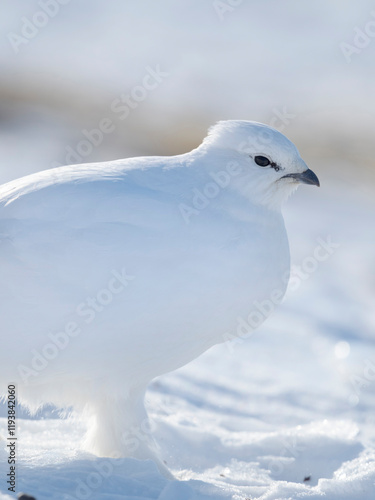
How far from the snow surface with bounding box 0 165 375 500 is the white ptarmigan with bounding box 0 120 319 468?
1.16 feet

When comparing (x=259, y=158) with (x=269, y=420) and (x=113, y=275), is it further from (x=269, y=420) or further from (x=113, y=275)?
(x=269, y=420)

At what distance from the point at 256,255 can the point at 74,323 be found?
746 mm

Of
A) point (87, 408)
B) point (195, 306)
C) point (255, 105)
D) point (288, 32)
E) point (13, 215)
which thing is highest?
point (288, 32)

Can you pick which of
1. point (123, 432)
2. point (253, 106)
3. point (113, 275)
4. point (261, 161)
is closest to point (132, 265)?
point (113, 275)

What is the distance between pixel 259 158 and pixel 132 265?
2.53 feet

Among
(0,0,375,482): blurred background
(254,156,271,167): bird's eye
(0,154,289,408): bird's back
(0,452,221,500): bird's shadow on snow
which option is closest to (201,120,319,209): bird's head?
(254,156,271,167): bird's eye

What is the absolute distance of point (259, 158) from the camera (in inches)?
122

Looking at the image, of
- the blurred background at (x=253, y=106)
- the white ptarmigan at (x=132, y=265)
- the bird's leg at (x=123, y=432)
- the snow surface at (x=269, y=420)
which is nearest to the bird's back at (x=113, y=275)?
the white ptarmigan at (x=132, y=265)

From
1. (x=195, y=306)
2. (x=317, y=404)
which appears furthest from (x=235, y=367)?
(x=195, y=306)

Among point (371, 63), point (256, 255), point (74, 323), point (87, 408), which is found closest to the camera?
point (74, 323)

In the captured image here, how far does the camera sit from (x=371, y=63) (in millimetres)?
10555

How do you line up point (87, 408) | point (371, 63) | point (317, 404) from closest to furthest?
point (87, 408) < point (317, 404) < point (371, 63)

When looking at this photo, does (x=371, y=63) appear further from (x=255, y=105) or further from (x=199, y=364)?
(x=199, y=364)

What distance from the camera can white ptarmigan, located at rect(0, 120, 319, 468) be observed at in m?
2.66
